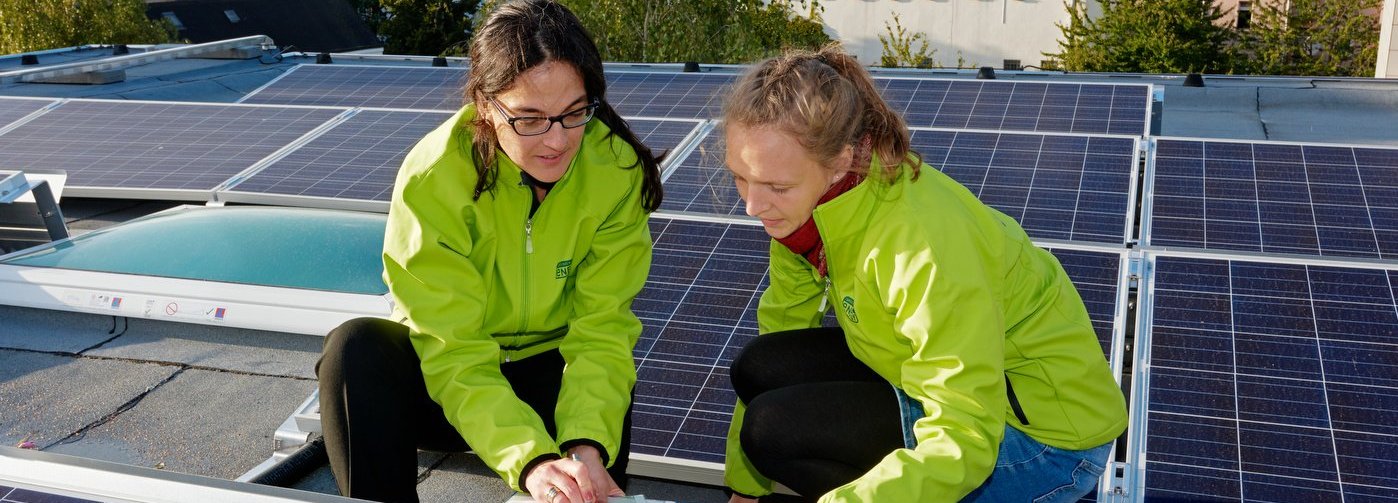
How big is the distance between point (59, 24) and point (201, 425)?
82.3ft

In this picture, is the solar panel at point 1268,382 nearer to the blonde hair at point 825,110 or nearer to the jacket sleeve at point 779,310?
the jacket sleeve at point 779,310

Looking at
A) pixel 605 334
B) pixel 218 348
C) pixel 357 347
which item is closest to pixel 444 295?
pixel 357 347

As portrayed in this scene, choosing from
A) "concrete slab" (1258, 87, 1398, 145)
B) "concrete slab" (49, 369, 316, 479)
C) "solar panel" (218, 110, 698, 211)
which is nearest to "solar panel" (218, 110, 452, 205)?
"solar panel" (218, 110, 698, 211)

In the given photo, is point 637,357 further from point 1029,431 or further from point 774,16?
point 774,16

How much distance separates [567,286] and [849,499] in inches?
57.6

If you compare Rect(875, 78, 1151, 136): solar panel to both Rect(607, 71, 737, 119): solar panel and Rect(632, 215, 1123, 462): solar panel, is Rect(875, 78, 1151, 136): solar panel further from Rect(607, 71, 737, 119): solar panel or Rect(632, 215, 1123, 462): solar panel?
Rect(632, 215, 1123, 462): solar panel

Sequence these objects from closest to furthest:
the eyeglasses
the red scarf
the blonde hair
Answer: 1. the blonde hair
2. the red scarf
3. the eyeglasses

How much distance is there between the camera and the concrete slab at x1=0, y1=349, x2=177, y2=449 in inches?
194

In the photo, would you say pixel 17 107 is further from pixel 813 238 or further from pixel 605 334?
pixel 813 238

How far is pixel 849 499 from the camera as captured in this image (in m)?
2.60

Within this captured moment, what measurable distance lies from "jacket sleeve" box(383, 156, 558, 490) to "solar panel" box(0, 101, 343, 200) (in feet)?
14.1

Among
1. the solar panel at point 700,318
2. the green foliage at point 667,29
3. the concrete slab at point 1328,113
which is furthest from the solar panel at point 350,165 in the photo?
the green foliage at point 667,29

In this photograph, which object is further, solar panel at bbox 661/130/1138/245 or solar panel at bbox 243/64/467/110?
solar panel at bbox 243/64/467/110

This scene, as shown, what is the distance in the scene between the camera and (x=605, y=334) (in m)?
3.60
